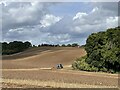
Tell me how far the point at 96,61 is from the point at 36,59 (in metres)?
→ 37.6

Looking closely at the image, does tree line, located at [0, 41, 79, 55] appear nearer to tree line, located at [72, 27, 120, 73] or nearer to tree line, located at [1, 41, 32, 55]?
tree line, located at [1, 41, 32, 55]

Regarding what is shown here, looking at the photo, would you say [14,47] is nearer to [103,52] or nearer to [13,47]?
[13,47]

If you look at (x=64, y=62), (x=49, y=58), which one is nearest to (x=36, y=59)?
(x=49, y=58)

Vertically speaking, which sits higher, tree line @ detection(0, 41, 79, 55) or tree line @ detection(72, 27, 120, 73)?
tree line @ detection(0, 41, 79, 55)

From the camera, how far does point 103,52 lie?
59.1m

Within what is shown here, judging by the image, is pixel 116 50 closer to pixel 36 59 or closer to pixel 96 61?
pixel 96 61

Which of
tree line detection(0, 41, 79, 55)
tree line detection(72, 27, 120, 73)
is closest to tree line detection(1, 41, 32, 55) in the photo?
tree line detection(0, 41, 79, 55)

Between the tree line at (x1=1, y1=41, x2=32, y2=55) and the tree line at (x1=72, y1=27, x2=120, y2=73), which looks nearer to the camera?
the tree line at (x1=72, y1=27, x2=120, y2=73)

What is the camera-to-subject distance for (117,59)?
5597 cm

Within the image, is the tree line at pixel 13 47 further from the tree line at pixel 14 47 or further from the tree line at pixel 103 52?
the tree line at pixel 103 52

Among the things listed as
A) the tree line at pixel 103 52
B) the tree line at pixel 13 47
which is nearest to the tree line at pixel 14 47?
the tree line at pixel 13 47

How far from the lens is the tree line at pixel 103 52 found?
188 ft

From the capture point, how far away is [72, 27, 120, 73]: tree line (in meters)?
57.2

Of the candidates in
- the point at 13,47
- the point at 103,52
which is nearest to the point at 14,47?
the point at 13,47
